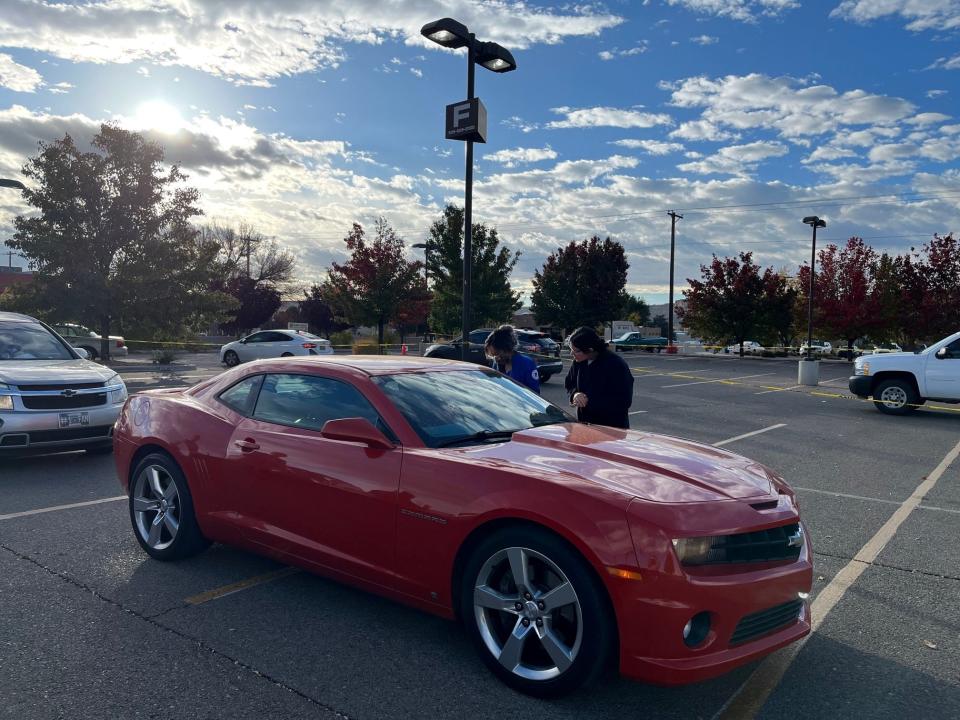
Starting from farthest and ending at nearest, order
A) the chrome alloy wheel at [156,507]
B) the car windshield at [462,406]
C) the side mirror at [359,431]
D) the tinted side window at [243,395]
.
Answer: the chrome alloy wheel at [156,507] < the tinted side window at [243,395] < the car windshield at [462,406] < the side mirror at [359,431]

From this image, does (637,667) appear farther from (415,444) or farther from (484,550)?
(415,444)

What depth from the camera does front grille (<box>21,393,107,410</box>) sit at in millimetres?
7484

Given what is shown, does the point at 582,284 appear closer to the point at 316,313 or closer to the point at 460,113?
the point at 316,313

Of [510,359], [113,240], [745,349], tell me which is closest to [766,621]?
[510,359]

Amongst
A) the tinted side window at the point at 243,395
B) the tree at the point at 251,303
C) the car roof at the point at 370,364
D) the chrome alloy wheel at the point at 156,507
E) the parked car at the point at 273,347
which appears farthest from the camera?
the tree at the point at 251,303

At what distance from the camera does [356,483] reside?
148 inches

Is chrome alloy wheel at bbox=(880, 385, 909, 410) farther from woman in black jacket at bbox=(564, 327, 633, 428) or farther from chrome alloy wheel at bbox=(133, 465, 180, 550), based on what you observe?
chrome alloy wheel at bbox=(133, 465, 180, 550)

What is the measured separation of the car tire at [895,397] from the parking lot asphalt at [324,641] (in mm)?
8409

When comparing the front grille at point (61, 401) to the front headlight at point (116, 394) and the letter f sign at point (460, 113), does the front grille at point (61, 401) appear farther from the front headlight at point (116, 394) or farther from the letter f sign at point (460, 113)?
the letter f sign at point (460, 113)

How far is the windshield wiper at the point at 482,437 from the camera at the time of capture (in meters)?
3.79

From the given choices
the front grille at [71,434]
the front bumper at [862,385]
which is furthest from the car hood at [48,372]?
the front bumper at [862,385]

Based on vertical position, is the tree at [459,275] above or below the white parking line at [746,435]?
above

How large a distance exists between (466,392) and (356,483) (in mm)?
934

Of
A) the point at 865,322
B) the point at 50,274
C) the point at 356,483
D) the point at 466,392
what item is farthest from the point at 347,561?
the point at 865,322
